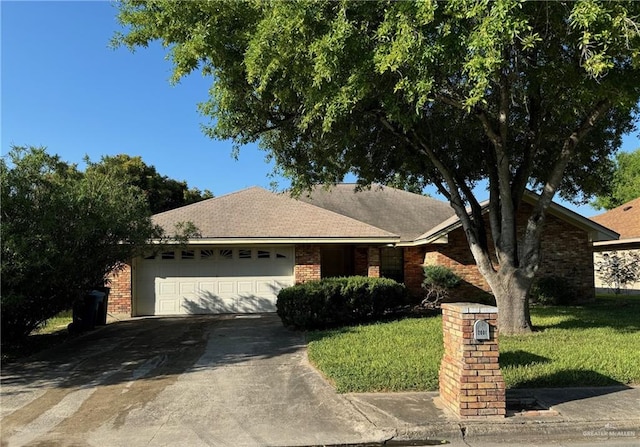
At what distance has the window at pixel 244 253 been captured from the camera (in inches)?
683

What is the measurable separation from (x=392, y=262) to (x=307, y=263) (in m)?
4.13

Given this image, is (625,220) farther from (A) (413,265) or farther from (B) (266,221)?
(B) (266,221)

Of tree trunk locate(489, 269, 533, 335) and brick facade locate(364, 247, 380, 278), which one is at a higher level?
brick facade locate(364, 247, 380, 278)

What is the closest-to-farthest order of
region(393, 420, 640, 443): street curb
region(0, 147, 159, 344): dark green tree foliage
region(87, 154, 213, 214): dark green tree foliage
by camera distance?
region(393, 420, 640, 443): street curb
region(0, 147, 159, 344): dark green tree foliage
region(87, 154, 213, 214): dark green tree foliage

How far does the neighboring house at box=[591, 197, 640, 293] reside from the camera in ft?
69.7

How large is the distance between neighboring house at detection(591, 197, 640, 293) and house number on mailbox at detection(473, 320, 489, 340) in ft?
54.7

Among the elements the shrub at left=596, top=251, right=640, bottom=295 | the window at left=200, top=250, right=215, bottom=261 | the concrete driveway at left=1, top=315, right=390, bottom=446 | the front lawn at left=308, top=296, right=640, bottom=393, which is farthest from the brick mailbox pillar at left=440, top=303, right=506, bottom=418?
the shrub at left=596, top=251, right=640, bottom=295

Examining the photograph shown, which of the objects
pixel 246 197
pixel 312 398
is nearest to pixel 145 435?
pixel 312 398

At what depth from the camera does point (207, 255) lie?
17.3m

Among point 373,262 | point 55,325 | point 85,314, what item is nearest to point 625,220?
point 373,262

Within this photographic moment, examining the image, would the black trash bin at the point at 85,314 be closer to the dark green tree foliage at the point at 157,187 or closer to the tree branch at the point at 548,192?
the tree branch at the point at 548,192

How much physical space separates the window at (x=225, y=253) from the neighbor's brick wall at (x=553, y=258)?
7.13 meters

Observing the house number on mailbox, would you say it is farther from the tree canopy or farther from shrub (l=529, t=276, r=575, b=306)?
the tree canopy

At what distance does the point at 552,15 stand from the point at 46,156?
29.8ft
